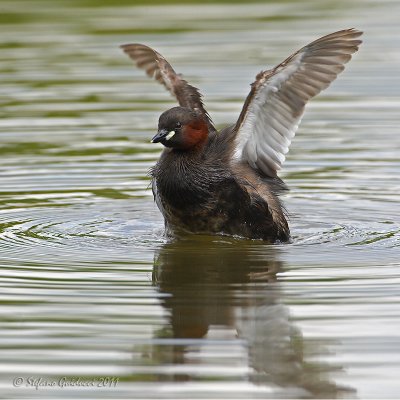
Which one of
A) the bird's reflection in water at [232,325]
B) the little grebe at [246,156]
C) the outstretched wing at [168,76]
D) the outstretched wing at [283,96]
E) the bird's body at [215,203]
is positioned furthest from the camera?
the outstretched wing at [168,76]

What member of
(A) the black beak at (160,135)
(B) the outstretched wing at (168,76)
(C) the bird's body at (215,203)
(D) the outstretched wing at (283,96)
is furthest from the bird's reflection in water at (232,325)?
(B) the outstretched wing at (168,76)

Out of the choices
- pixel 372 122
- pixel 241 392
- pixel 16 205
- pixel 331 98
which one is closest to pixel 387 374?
pixel 241 392

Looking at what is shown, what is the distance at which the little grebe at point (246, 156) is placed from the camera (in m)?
11.2

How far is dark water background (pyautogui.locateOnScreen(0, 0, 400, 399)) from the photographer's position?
7.47m

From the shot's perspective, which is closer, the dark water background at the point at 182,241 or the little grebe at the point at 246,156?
the dark water background at the point at 182,241

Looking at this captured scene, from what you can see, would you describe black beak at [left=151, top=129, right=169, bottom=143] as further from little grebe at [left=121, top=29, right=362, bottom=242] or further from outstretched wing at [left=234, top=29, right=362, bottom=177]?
outstretched wing at [left=234, top=29, right=362, bottom=177]

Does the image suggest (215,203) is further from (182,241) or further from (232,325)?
(232,325)

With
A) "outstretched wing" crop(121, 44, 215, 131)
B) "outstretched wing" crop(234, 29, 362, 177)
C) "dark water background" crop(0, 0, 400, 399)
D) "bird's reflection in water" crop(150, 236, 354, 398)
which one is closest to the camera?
"bird's reflection in water" crop(150, 236, 354, 398)

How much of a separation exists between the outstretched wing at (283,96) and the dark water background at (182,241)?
0.83 meters

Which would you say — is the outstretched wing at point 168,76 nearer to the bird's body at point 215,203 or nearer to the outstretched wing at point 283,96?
the outstretched wing at point 283,96

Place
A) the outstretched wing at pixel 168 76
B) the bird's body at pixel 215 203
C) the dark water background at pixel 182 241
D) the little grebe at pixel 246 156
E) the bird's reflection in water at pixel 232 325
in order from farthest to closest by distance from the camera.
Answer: the outstretched wing at pixel 168 76 → the bird's body at pixel 215 203 → the little grebe at pixel 246 156 → the dark water background at pixel 182 241 → the bird's reflection in water at pixel 232 325

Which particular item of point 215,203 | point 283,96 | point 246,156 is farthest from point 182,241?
point 283,96

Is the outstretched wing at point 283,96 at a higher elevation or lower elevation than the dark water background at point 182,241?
higher

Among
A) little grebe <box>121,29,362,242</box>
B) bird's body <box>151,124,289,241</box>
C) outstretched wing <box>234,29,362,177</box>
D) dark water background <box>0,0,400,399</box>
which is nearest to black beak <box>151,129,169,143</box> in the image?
little grebe <box>121,29,362,242</box>
